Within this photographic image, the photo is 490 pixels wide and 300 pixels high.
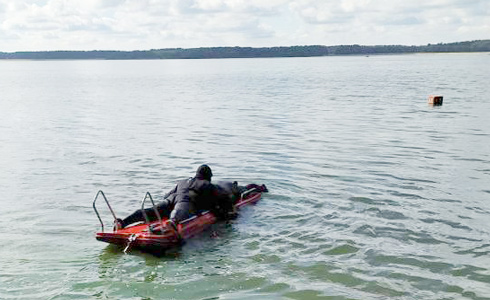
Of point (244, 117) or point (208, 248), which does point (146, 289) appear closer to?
point (208, 248)

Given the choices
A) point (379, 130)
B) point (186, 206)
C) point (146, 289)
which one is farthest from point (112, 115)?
point (146, 289)

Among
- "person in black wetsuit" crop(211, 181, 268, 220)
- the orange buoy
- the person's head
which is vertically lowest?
the orange buoy

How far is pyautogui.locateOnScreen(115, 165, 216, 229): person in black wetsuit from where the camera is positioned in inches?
518

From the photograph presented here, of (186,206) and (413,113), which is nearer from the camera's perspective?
(186,206)

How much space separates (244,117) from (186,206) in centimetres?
2658

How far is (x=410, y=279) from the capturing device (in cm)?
1061

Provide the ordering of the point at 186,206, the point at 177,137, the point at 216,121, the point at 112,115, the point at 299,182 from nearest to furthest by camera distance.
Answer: the point at 186,206 → the point at 299,182 → the point at 177,137 → the point at 216,121 → the point at 112,115

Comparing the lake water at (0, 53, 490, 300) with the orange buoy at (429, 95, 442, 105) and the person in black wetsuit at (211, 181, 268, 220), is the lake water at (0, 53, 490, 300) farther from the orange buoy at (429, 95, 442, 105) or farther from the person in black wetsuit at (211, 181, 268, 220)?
the orange buoy at (429, 95, 442, 105)

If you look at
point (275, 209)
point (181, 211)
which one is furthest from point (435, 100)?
point (181, 211)

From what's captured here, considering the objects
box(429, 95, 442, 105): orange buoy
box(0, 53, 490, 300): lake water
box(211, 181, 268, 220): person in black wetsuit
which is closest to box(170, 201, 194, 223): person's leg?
box(0, 53, 490, 300): lake water

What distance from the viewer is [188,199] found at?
13.5 metres

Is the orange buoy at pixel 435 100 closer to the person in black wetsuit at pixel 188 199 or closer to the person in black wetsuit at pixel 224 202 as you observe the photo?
the person in black wetsuit at pixel 224 202

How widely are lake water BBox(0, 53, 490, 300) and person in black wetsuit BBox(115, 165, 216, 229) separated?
0.70 m

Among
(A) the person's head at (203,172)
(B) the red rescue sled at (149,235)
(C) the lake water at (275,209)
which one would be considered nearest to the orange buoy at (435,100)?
Result: (C) the lake water at (275,209)
